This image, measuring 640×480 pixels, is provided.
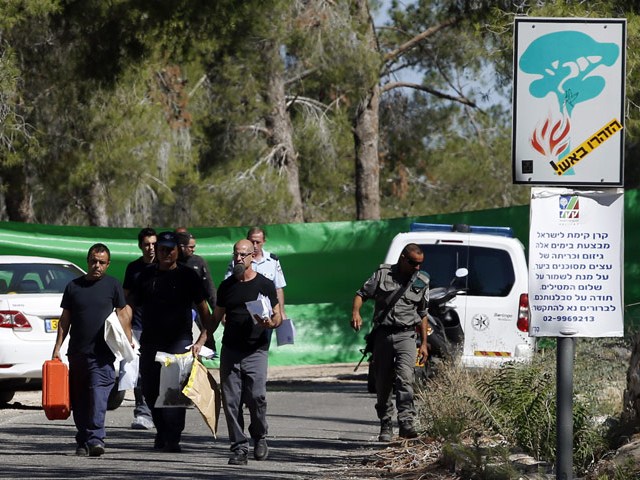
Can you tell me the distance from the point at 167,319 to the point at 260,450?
1309 millimetres

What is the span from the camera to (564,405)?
24.1ft

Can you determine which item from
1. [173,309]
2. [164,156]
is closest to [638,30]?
[173,309]

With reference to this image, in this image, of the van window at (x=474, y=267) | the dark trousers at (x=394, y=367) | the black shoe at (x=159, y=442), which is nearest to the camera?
the black shoe at (x=159, y=442)

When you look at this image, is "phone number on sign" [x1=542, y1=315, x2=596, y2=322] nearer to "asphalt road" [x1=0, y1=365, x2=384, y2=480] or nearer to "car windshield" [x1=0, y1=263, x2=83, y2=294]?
"asphalt road" [x1=0, y1=365, x2=384, y2=480]

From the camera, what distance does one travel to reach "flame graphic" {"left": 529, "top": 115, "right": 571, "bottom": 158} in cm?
732

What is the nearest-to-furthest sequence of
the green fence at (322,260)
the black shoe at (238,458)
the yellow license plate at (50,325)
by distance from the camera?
the black shoe at (238,458) < the yellow license plate at (50,325) < the green fence at (322,260)

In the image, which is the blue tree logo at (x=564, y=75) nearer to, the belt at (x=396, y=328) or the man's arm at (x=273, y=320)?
the man's arm at (x=273, y=320)

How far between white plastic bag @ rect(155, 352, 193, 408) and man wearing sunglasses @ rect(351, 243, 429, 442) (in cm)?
168

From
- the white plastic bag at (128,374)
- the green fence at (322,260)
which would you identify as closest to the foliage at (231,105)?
the green fence at (322,260)

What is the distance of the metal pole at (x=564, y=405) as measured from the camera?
7.30 m

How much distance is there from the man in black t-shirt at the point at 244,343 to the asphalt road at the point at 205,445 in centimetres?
37

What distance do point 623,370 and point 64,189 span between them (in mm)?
13786

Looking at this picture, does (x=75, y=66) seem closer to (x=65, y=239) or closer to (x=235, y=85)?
(x=65, y=239)

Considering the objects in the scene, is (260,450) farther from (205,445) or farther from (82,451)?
(82,451)
